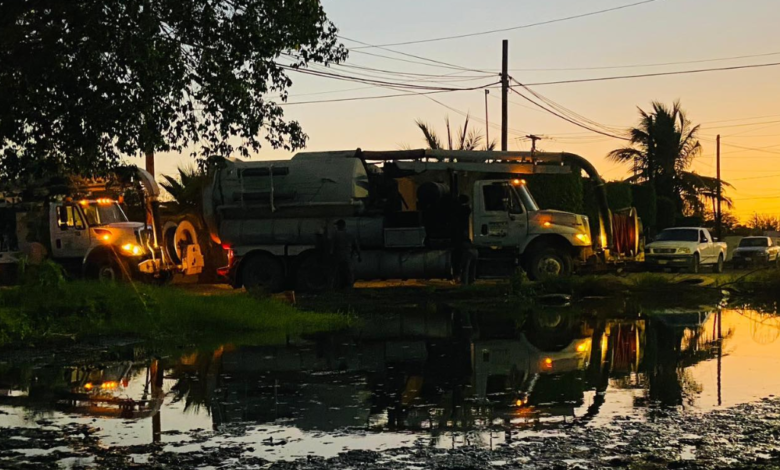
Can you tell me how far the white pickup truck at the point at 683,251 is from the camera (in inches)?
1403

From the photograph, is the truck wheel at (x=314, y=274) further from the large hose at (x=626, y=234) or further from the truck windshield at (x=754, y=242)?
A: the truck windshield at (x=754, y=242)

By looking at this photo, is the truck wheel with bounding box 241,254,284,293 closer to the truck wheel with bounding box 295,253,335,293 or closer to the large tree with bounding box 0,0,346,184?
the truck wheel with bounding box 295,253,335,293

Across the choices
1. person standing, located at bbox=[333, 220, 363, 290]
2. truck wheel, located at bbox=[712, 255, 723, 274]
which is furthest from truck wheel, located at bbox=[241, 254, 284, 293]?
truck wheel, located at bbox=[712, 255, 723, 274]

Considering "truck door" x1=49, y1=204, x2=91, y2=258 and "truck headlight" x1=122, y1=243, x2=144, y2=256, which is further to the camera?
"truck door" x1=49, y1=204, x2=91, y2=258

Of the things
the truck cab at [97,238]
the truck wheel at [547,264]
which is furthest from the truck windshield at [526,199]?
the truck cab at [97,238]

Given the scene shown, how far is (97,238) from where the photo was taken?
27984 millimetres

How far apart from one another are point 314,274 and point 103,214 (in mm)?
6279

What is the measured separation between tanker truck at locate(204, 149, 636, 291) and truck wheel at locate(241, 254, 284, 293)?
0.03 meters

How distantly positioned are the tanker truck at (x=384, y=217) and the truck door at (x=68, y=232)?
3.59 meters

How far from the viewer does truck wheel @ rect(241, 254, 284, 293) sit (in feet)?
88.1

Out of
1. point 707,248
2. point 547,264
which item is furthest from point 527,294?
point 707,248

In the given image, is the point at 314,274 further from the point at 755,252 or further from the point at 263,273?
the point at 755,252

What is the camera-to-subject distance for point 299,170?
26578 millimetres

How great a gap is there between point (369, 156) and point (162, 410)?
18.1 m
